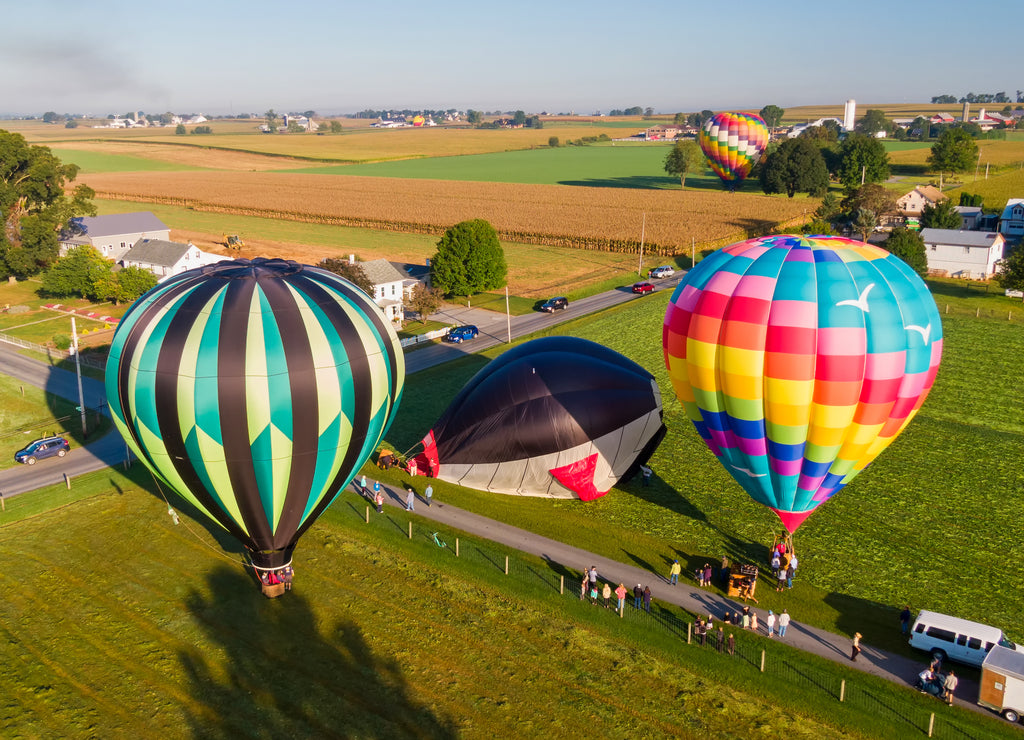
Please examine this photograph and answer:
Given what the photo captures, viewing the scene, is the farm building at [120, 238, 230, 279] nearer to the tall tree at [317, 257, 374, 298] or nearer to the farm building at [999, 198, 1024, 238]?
the tall tree at [317, 257, 374, 298]

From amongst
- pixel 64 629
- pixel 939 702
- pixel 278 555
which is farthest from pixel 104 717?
pixel 939 702

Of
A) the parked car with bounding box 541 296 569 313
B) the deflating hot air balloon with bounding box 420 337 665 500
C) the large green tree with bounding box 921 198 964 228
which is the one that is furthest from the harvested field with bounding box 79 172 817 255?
the deflating hot air balloon with bounding box 420 337 665 500

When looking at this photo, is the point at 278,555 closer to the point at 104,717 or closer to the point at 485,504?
the point at 104,717

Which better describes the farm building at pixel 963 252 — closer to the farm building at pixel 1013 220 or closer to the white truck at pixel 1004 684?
the farm building at pixel 1013 220

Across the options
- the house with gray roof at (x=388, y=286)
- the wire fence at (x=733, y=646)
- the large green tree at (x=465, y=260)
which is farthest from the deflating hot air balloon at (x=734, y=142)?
the wire fence at (x=733, y=646)

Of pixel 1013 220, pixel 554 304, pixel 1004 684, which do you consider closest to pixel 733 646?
pixel 1004 684
